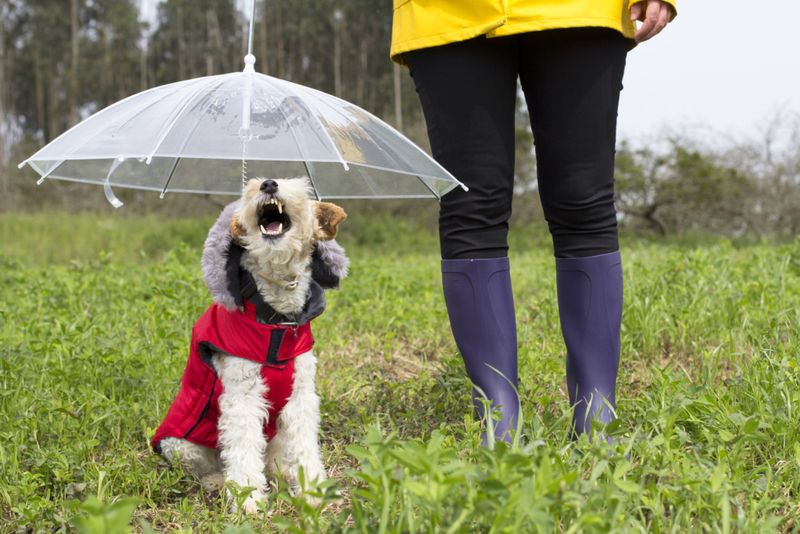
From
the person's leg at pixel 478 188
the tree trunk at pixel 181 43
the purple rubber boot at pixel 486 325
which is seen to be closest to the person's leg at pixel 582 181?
the person's leg at pixel 478 188

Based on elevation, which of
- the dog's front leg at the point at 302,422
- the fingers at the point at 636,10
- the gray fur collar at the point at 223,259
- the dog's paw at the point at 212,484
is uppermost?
the fingers at the point at 636,10

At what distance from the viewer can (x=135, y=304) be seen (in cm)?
424

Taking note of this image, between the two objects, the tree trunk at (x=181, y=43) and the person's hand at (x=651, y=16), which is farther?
the tree trunk at (x=181, y=43)

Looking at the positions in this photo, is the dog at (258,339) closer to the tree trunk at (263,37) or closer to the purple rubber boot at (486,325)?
the purple rubber boot at (486,325)

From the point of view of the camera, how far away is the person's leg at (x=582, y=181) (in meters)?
1.86

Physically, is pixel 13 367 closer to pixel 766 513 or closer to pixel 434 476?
pixel 434 476

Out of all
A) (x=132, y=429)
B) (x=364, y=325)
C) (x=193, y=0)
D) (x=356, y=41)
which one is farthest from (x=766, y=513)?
(x=193, y=0)

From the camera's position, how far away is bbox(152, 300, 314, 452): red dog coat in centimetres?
191

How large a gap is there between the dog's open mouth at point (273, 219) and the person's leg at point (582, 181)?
3.12ft

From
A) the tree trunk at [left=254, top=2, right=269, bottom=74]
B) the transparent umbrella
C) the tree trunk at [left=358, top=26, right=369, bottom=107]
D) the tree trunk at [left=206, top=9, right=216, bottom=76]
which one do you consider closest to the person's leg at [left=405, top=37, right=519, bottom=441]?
the transparent umbrella

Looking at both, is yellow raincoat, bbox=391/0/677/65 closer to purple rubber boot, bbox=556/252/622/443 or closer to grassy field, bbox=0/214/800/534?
purple rubber boot, bbox=556/252/622/443

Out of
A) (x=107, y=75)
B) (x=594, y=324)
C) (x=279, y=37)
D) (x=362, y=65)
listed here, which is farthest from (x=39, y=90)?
(x=594, y=324)

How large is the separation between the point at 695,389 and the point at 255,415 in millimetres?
1547

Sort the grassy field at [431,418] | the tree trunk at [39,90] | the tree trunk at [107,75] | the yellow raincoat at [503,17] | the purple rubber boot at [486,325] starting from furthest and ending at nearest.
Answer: the tree trunk at [39,90], the tree trunk at [107,75], the purple rubber boot at [486,325], the yellow raincoat at [503,17], the grassy field at [431,418]
